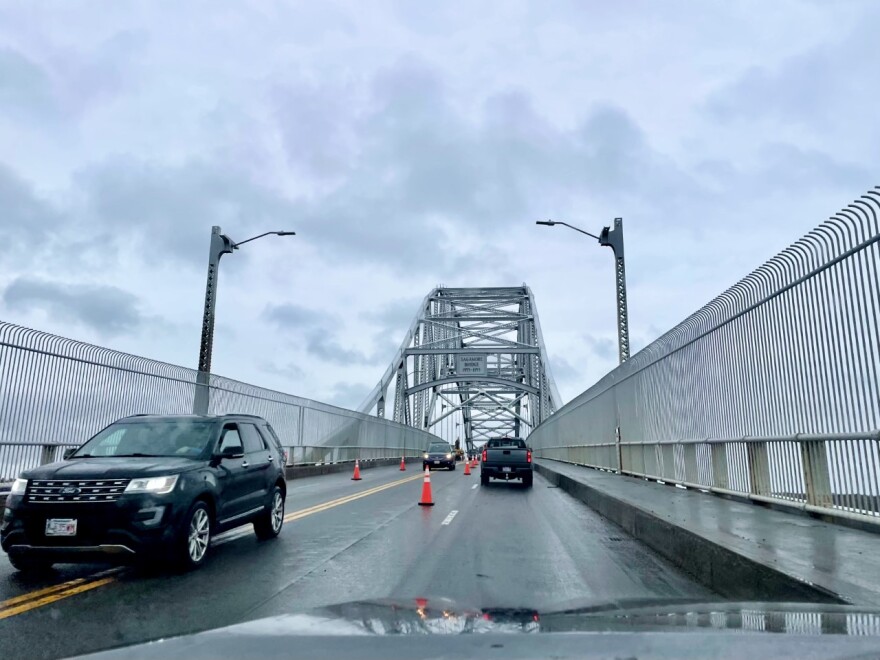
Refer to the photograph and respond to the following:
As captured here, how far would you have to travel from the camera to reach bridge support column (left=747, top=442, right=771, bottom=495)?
993cm

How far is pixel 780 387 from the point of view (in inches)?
359

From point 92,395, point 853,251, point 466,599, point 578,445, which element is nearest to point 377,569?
point 466,599

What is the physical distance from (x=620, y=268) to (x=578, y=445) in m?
11.6

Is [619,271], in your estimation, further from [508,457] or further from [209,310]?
[209,310]

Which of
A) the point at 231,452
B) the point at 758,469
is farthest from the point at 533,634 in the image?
the point at 758,469

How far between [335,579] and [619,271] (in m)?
15.6

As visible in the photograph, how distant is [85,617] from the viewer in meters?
5.47

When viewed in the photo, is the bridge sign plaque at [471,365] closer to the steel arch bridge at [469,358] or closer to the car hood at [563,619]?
the steel arch bridge at [469,358]

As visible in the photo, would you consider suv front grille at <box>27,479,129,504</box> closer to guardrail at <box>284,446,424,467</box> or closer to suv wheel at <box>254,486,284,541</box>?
suv wheel at <box>254,486,284,541</box>

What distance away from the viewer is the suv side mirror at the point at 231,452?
27.2 feet

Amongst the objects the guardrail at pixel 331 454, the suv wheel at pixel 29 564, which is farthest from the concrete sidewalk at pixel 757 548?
the guardrail at pixel 331 454

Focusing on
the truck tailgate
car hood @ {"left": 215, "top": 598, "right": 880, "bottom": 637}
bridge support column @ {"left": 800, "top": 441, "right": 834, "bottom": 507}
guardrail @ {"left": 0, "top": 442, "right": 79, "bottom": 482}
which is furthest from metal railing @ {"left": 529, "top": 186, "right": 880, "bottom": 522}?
guardrail @ {"left": 0, "top": 442, "right": 79, "bottom": 482}

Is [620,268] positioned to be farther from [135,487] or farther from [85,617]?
[85,617]

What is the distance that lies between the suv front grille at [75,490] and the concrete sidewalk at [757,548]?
221 inches
